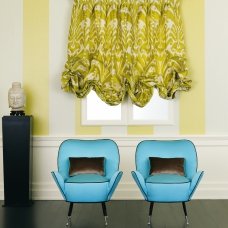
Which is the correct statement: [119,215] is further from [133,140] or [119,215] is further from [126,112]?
[126,112]

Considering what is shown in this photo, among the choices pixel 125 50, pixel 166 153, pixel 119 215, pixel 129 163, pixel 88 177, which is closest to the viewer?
pixel 88 177

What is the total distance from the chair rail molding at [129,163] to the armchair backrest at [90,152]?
700 millimetres

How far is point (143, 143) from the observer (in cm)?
475

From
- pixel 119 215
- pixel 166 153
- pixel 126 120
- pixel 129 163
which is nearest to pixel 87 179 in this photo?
pixel 119 215

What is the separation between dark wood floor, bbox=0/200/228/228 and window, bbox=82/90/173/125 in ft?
3.49

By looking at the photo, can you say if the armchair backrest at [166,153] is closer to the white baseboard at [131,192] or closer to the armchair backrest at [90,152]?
the armchair backrest at [90,152]

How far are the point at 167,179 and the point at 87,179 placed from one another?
82cm

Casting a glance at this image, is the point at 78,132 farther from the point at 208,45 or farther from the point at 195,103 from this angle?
the point at 208,45

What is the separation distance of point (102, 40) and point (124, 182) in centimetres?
187

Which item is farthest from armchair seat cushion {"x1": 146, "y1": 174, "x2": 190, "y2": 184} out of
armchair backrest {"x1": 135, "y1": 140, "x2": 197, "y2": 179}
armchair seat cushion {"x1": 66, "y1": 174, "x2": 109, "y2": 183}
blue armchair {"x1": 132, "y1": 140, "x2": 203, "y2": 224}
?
armchair seat cushion {"x1": 66, "y1": 174, "x2": 109, "y2": 183}

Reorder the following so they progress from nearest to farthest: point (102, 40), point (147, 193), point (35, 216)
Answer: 1. point (147, 193)
2. point (35, 216)
3. point (102, 40)

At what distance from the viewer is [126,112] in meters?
5.53

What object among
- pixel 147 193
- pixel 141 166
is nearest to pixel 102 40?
pixel 141 166

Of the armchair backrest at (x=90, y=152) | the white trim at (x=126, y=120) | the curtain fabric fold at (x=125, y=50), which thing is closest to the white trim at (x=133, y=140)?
the white trim at (x=126, y=120)
